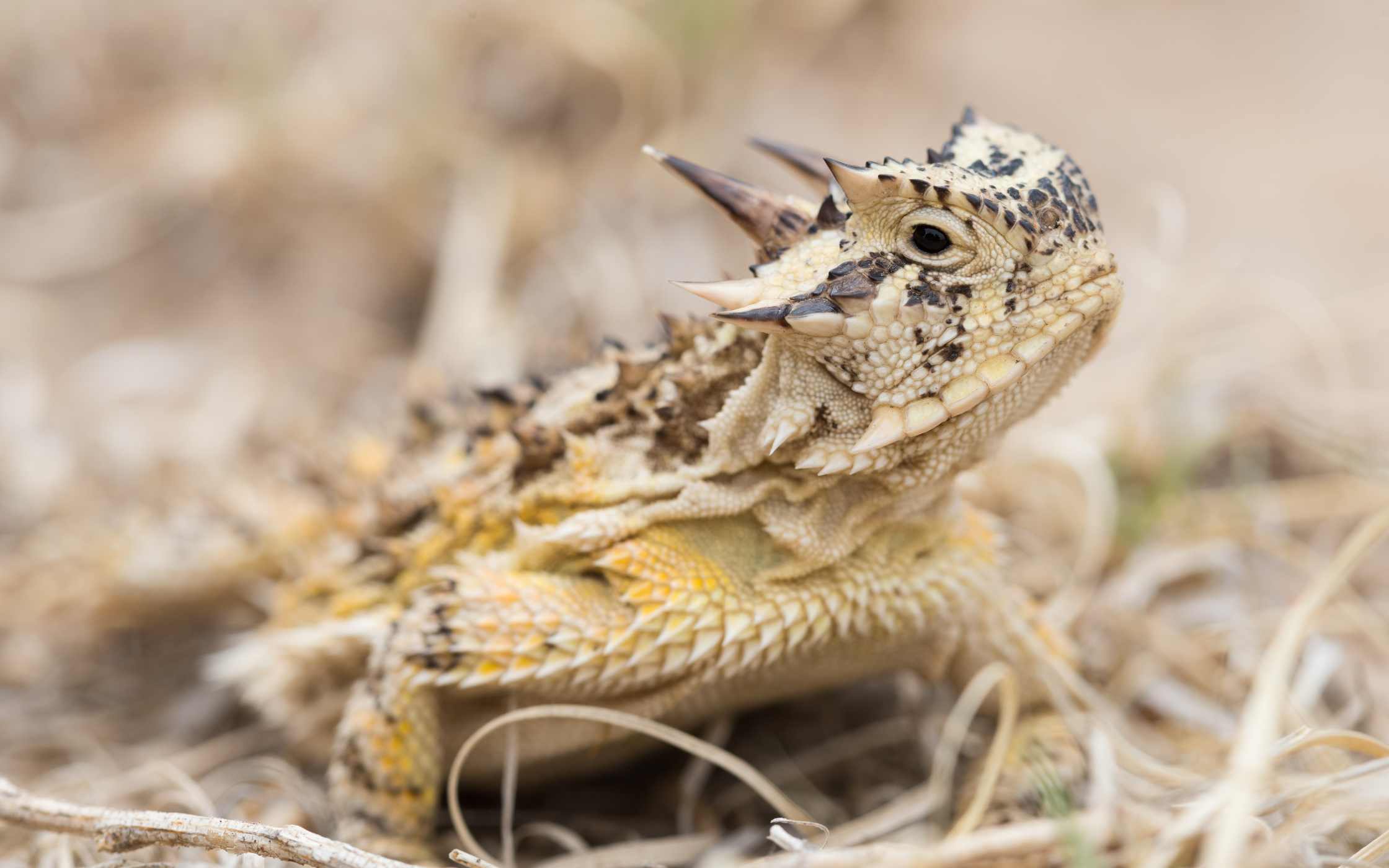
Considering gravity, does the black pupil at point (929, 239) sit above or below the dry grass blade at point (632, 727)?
above

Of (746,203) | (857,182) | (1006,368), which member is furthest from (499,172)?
(1006,368)

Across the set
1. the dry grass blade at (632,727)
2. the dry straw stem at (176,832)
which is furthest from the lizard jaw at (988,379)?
the dry straw stem at (176,832)

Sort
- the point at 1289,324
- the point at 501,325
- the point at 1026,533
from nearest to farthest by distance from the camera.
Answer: the point at 1026,533 → the point at 1289,324 → the point at 501,325

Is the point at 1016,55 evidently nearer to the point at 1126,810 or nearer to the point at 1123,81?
the point at 1123,81

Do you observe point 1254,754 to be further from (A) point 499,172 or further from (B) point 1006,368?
(A) point 499,172

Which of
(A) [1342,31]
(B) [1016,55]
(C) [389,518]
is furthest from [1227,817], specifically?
(A) [1342,31]

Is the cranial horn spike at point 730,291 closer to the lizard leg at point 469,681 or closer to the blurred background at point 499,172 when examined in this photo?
the lizard leg at point 469,681
